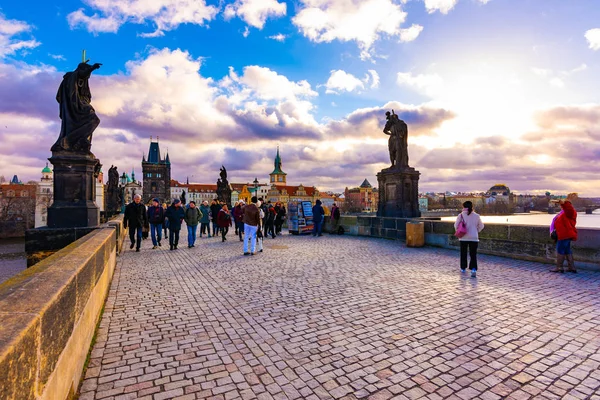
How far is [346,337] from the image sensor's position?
351 cm

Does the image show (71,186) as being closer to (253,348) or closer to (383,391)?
(253,348)

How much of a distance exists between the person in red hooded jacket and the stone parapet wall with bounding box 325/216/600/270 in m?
0.63

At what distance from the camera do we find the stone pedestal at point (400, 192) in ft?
44.9

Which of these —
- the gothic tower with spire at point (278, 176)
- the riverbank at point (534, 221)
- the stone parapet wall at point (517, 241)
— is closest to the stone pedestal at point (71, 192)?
the stone parapet wall at point (517, 241)

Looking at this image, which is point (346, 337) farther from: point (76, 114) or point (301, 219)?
point (301, 219)

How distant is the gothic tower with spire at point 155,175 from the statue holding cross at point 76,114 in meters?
94.9

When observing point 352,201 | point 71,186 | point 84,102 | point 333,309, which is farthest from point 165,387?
point 352,201

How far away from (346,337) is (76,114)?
306 inches

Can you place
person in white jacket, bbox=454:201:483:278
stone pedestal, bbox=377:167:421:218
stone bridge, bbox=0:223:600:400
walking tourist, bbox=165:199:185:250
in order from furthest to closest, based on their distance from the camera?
stone pedestal, bbox=377:167:421:218 → walking tourist, bbox=165:199:185:250 → person in white jacket, bbox=454:201:483:278 → stone bridge, bbox=0:223:600:400

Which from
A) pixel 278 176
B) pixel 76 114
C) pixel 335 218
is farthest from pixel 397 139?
pixel 278 176

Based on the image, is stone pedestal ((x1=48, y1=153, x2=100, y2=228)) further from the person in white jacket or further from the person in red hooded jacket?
the person in red hooded jacket

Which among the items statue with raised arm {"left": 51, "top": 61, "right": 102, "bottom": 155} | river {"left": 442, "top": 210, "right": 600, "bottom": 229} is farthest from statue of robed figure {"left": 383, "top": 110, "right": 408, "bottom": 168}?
statue with raised arm {"left": 51, "top": 61, "right": 102, "bottom": 155}

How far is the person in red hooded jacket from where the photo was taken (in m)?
6.41

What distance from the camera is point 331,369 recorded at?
287 centimetres
